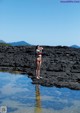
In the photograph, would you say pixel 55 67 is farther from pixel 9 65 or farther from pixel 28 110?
pixel 28 110

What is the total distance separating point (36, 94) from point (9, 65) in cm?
1314

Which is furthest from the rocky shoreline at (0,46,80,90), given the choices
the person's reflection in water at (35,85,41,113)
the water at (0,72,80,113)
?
the person's reflection in water at (35,85,41,113)

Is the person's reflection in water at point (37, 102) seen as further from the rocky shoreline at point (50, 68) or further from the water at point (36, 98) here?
the rocky shoreline at point (50, 68)

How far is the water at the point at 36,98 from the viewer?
11.6 m

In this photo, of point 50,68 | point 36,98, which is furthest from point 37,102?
point 50,68

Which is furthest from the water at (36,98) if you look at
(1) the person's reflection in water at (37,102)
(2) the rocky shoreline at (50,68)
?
Result: (2) the rocky shoreline at (50,68)

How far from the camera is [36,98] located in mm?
13531

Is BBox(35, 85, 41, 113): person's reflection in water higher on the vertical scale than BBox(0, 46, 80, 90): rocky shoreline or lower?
lower

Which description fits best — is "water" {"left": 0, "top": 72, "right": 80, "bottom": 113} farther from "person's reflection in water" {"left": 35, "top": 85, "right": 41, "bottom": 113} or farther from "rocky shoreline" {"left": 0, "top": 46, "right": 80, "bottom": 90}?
"rocky shoreline" {"left": 0, "top": 46, "right": 80, "bottom": 90}

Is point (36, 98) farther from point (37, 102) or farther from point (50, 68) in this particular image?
point (50, 68)

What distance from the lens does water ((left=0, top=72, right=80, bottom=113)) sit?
1165 cm

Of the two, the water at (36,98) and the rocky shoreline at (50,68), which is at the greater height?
the rocky shoreline at (50,68)

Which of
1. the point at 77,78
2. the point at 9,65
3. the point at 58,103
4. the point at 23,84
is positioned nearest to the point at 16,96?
the point at 58,103

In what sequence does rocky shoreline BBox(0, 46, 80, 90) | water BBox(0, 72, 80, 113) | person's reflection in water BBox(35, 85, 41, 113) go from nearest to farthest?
person's reflection in water BBox(35, 85, 41, 113) < water BBox(0, 72, 80, 113) < rocky shoreline BBox(0, 46, 80, 90)
